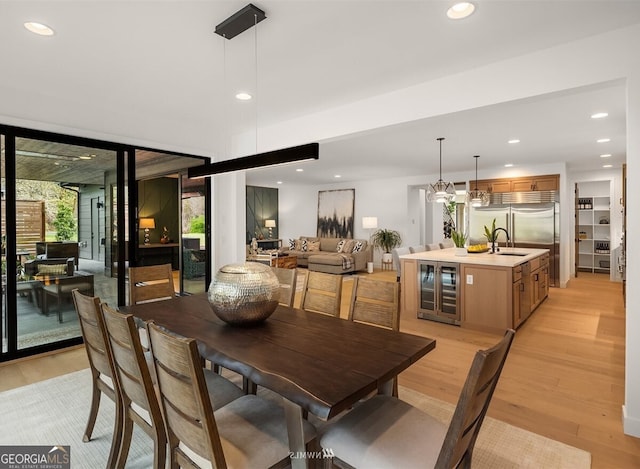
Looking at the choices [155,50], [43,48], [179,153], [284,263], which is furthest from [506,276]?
[284,263]

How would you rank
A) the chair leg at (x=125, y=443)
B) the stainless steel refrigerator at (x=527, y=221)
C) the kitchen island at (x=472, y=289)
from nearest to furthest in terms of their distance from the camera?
the chair leg at (x=125, y=443) < the kitchen island at (x=472, y=289) < the stainless steel refrigerator at (x=527, y=221)

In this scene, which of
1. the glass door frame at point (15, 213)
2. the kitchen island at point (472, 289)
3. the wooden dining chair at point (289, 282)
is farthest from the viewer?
the kitchen island at point (472, 289)

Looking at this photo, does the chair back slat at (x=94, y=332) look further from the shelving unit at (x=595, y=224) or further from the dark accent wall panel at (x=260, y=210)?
the shelving unit at (x=595, y=224)

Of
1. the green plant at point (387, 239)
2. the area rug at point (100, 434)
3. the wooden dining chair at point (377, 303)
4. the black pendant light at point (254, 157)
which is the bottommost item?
the area rug at point (100, 434)

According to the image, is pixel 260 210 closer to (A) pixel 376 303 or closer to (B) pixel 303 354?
(A) pixel 376 303

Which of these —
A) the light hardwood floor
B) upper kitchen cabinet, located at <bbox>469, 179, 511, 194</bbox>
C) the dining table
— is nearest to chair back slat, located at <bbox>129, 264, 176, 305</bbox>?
the dining table

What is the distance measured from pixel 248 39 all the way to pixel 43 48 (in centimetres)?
140

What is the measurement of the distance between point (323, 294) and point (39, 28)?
2.47 m

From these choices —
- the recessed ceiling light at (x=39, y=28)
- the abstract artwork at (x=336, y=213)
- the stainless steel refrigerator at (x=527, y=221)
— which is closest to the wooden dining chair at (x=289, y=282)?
the recessed ceiling light at (x=39, y=28)

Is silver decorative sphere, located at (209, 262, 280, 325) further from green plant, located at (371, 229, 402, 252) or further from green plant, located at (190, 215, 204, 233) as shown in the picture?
green plant, located at (371, 229, 402, 252)

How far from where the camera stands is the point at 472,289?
4.52m

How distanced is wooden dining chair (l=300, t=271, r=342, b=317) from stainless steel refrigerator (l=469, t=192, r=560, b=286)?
618cm

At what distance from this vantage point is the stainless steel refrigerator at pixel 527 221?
23.1ft

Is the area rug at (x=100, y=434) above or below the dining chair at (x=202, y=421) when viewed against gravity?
below
